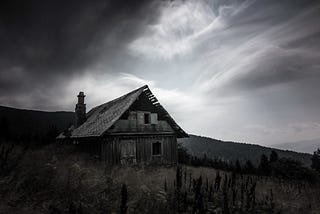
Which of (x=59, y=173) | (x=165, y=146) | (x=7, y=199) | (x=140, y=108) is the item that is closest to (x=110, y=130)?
(x=140, y=108)

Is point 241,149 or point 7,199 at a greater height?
point 7,199

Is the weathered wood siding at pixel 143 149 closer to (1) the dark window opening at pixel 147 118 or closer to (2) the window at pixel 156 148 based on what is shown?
(2) the window at pixel 156 148

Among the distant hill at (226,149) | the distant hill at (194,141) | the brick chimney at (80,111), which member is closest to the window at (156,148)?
the brick chimney at (80,111)

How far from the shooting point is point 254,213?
6.70m

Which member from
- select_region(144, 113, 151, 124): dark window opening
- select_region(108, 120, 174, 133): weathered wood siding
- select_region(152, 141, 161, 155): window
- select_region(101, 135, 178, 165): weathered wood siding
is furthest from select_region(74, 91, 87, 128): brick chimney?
select_region(152, 141, 161, 155): window

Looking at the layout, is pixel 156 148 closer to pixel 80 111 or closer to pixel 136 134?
pixel 136 134

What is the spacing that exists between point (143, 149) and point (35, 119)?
177 ft

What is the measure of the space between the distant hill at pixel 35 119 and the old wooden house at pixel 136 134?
123 ft

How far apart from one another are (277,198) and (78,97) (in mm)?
A: 18636

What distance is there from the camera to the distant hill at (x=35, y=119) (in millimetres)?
50066

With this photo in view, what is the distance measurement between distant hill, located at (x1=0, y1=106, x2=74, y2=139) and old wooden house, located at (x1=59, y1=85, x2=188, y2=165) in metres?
37.6

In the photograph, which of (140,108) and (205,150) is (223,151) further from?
(140,108)

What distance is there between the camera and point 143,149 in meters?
16.7

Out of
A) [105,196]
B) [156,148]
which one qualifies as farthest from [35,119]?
[105,196]
